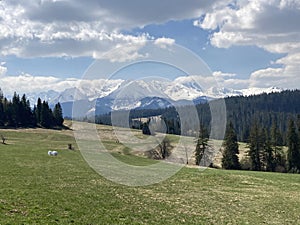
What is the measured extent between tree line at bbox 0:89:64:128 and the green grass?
96137 mm

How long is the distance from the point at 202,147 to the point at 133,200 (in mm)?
70362

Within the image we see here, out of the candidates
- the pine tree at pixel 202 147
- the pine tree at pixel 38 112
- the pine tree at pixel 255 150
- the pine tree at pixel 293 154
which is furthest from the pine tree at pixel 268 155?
the pine tree at pixel 38 112

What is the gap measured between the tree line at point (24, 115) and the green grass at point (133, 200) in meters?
96.1

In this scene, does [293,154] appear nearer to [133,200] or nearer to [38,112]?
[133,200]

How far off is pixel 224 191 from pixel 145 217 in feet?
54.9

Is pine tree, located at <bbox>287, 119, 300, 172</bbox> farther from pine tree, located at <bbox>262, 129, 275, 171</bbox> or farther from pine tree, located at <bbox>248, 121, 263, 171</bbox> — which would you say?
pine tree, located at <bbox>248, 121, 263, 171</bbox>

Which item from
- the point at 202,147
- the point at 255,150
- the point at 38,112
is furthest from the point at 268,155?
the point at 38,112

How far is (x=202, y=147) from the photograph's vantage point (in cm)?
9725

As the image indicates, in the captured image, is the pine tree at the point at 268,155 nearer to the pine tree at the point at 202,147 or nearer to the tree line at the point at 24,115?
the pine tree at the point at 202,147

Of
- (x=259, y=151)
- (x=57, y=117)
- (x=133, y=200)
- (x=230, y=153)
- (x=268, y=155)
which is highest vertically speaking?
(x=57, y=117)

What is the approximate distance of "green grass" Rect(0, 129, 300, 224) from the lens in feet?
72.5

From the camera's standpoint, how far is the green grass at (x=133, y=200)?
22.1 meters

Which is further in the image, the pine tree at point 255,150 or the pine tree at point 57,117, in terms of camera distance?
the pine tree at point 57,117

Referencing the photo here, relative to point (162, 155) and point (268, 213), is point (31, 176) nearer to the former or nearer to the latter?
point (268, 213)
